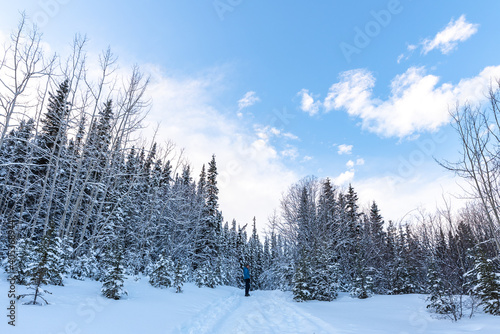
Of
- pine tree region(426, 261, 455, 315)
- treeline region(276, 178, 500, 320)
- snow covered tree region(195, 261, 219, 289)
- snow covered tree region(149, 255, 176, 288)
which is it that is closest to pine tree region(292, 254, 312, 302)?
treeline region(276, 178, 500, 320)

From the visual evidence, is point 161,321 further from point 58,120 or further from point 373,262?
point 373,262

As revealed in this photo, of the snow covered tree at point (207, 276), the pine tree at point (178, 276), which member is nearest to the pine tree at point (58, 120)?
the pine tree at point (178, 276)

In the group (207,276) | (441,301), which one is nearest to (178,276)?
(207,276)

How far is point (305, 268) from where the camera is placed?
14703 mm

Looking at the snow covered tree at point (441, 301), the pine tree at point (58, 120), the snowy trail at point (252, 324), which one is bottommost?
the snowy trail at point (252, 324)

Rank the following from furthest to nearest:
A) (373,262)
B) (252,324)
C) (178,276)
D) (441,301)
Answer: (373,262), (178,276), (441,301), (252,324)

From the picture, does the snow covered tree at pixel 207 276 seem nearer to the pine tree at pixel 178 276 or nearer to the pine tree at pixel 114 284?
the pine tree at pixel 178 276

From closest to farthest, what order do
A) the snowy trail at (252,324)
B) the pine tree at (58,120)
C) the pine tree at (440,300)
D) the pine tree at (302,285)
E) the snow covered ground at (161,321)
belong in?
the snow covered ground at (161,321), the snowy trail at (252,324), the pine tree at (440,300), the pine tree at (58,120), the pine tree at (302,285)

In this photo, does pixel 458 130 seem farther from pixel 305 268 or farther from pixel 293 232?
pixel 293 232

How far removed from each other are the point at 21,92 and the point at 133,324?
26.1ft

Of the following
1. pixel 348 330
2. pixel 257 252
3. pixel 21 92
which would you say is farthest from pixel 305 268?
pixel 257 252

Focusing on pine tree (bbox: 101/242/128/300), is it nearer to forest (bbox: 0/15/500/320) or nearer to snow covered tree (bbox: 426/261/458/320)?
forest (bbox: 0/15/500/320)

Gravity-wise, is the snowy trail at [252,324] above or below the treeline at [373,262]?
below

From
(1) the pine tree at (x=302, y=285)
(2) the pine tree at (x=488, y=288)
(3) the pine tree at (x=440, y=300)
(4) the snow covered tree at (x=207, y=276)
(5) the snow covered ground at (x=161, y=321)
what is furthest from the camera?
(4) the snow covered tree at (x=207, y=276)
